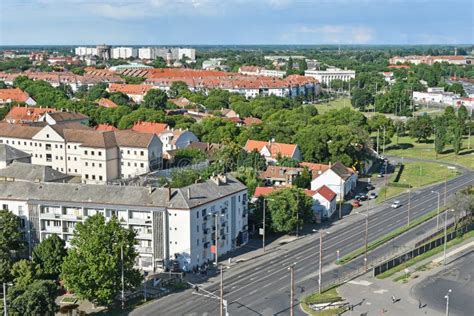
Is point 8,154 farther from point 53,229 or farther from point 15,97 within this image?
point 15,97

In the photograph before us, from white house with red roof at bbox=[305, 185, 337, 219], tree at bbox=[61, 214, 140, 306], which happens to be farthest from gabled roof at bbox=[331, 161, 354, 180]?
tree at bbox=[61, 214, 140, 306]

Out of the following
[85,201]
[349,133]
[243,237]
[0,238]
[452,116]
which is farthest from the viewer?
[452,116]

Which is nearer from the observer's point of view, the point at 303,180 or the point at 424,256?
the point at 424,256

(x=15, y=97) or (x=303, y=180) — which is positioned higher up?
(x=15, y=97)

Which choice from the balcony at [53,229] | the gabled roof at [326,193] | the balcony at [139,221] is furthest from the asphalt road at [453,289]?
the balcony at [53,229]

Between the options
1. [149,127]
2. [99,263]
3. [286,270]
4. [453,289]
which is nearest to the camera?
[99,263]

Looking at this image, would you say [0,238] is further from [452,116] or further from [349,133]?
[452,116]

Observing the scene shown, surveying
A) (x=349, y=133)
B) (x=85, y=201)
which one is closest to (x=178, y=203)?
(x=85, y=201)

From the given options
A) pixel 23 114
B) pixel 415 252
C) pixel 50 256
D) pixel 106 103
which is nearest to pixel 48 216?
pixel 50 256
